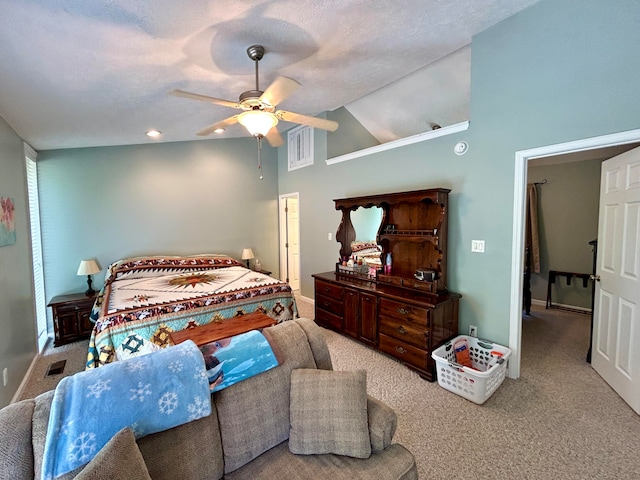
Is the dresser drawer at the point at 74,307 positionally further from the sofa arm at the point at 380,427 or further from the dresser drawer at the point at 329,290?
the sofa arm at the point at 380,427

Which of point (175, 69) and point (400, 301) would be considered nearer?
point (175, 69)

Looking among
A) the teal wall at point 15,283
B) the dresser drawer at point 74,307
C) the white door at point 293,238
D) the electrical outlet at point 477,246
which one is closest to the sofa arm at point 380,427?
the electrical outlet at point 477,246

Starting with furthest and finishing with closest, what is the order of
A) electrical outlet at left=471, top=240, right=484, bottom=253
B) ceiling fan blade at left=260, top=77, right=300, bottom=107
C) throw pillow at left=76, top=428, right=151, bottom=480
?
electrical outlet at left=471, top=240, right=484, bottom=253 < ceiling fan blade at left=260, top=77, right=300, bottom=107 < throw pillow at left=76, top=428, right=151, bottom=480

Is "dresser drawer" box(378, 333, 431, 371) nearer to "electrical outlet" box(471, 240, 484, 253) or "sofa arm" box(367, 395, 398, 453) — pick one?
"electrical outlet" box(471, 240, 484, 253)

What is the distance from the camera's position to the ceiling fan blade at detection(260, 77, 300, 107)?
5.91ft

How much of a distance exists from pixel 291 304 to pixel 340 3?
2705 mm

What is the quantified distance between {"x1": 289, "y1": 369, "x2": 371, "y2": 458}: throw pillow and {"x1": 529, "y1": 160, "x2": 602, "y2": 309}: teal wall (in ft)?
16.0

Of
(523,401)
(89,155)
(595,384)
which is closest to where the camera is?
(523,401)

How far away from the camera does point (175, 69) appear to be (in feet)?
7.63

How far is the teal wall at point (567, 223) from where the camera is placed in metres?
4.27


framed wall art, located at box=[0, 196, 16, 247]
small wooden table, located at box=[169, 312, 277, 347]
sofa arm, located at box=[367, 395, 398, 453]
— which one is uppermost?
framed wall art, located at box=[0, 196, 16, 247]

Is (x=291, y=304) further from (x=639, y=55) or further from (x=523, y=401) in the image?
(x=639, y=55)

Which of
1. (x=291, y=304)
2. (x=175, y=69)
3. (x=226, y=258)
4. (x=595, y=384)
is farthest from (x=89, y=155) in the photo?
(x=595, y=384)

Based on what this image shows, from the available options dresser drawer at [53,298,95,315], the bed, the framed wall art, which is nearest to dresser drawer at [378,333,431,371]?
the bed
